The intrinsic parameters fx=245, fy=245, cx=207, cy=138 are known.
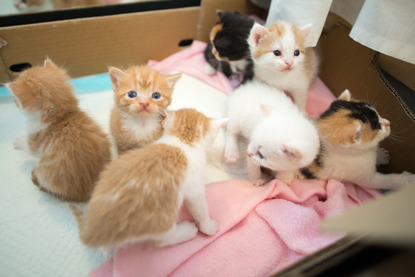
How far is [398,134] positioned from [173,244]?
111 centimetres

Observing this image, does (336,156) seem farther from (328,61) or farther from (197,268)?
(328,61)

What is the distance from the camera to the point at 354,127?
933mm

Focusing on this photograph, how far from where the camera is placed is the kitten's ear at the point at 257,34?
1.13 metres

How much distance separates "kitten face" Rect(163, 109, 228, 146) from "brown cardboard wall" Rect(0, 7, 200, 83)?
0.93 meters

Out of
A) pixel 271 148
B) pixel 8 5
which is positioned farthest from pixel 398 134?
pixel 8 5

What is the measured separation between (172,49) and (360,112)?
133 cm

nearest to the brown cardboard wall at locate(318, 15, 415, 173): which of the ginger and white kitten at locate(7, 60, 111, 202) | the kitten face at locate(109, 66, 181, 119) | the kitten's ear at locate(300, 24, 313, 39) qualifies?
the kitten's ear at locate(300, 24, 313, 39)

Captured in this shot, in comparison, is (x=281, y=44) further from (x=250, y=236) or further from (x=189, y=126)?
(x=250, y=236)

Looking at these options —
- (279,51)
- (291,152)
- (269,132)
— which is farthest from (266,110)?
(279,51)

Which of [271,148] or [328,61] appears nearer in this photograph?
[271,148]

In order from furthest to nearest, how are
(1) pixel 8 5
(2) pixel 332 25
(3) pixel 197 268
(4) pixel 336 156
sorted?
(2) pixel 332 25
(1) pixel 8 5
(4) pixel 336 156
(3) pixel 197 268

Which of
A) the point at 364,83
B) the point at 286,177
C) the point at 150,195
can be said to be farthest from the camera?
the point at 364,83

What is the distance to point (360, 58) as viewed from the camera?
4.46 feet

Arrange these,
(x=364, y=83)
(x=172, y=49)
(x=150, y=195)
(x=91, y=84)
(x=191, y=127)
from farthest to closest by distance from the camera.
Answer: (x=172, y=49) < (x=91, y=84) < (x=364, y=83) < (x=191, y=127) < (x=150, y=195)
